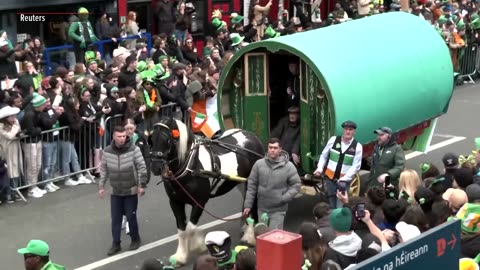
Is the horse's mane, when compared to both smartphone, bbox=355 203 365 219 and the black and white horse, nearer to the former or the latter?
the black and white horse

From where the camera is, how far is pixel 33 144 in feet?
45.7

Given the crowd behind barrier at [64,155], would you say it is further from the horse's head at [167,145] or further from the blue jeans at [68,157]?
the horse's head at [167,145]

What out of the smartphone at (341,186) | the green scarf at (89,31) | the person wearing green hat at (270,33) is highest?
the green scarf at (89,31)

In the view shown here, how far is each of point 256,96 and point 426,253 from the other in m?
7.91

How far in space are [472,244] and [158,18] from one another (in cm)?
1517

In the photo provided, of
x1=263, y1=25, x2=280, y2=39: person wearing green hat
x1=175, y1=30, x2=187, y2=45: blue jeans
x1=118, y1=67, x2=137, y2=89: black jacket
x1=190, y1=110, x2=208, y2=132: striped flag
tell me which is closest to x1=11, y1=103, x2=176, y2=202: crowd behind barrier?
x1=118, y1=67, x2=137, y2=89: black jacket

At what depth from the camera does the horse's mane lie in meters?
10.6

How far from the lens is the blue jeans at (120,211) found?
11470 mm

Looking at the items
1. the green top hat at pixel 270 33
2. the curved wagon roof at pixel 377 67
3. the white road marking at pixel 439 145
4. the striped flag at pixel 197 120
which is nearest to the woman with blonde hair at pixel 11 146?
the curved wagon roof at pixel 377 67

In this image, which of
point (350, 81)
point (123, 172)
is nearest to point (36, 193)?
point (123, 172)

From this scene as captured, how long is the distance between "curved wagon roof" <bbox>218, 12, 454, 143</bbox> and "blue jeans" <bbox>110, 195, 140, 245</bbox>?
2.10 m

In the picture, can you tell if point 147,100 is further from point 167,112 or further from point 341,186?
point 341,186

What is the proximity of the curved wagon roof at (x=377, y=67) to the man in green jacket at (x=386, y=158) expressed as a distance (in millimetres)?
246

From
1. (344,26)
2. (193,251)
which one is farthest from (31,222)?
(344,26)
